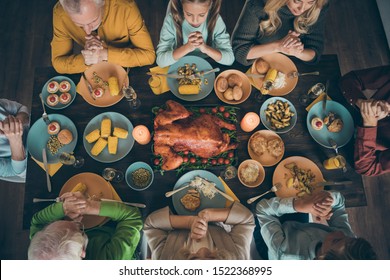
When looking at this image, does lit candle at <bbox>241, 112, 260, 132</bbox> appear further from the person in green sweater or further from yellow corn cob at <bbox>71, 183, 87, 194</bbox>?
yellow corn cob at <bbox>71, 183, 87, 194</bbox>

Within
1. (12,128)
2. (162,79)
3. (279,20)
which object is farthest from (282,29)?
(12,128)

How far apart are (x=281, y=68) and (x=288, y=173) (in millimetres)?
644

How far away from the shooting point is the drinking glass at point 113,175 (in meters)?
1.60

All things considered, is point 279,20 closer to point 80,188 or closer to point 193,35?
point 193,35

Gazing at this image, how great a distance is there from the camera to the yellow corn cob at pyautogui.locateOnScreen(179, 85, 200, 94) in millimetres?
1699

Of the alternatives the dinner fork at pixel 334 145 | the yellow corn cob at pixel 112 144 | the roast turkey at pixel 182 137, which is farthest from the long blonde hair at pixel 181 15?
the dinner fork at pixel 334 145

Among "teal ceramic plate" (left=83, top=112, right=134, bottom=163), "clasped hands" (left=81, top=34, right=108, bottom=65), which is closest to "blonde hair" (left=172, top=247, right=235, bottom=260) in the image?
"teal ceramic plate" (left=83, top=112, right=134, bottom=163)

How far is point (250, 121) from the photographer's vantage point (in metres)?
1.64

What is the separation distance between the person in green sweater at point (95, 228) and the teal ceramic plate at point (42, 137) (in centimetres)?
26

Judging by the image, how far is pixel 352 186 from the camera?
1.64 meters

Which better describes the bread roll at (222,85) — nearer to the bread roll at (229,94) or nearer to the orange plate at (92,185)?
the bread roll at (229,94)

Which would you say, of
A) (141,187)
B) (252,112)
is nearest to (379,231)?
(252,112)
